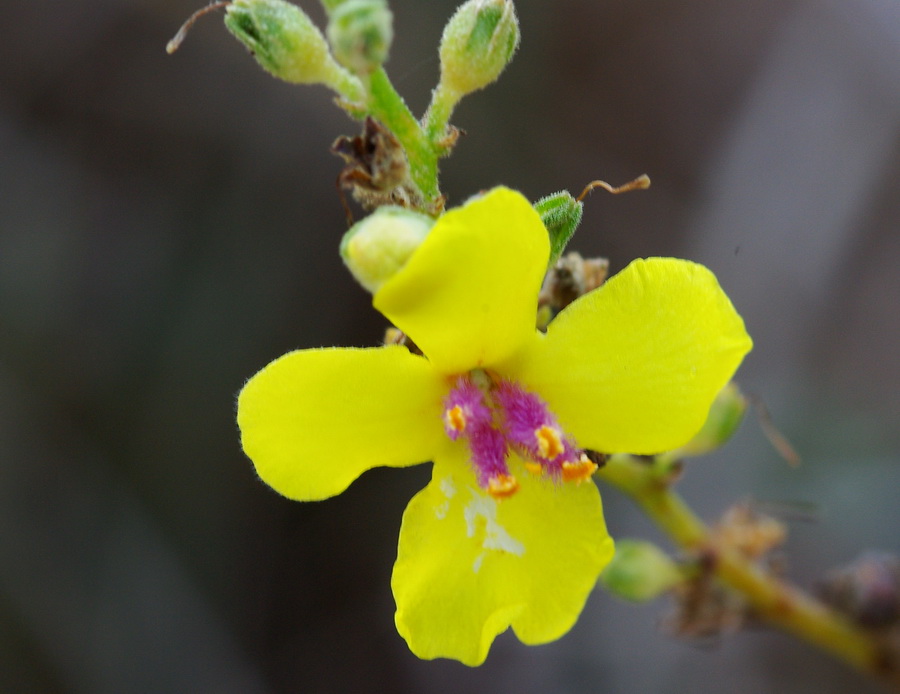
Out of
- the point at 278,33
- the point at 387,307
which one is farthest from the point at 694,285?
the point at 278,33

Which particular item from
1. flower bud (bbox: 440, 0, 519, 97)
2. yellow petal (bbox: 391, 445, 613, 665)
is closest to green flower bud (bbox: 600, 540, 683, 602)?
yellow petal (bbox: 391, 445, 613, 665)

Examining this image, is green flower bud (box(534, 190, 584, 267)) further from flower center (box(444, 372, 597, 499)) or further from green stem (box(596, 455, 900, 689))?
green stem (box(596, 455, 900, 689))

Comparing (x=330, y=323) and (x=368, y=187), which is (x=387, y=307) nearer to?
(x=368, y=187)

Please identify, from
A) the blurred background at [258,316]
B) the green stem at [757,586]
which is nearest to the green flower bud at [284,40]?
the green stem at [757,586]

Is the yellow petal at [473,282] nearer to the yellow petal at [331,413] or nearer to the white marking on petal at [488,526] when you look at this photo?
the yellow petal at [331,413]

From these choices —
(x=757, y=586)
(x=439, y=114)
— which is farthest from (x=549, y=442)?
(x=757, y=586)

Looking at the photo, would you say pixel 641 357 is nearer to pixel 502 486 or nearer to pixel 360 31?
pixel 502 486
